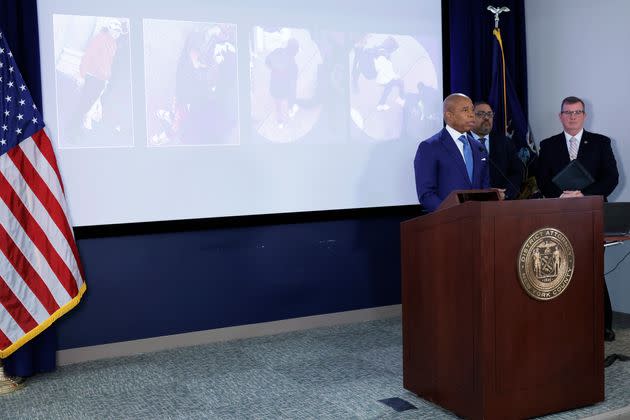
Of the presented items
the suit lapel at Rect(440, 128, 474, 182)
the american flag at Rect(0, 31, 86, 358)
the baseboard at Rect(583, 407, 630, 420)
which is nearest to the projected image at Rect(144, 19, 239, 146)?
the american flag at Rect(0, 31, 86, 358)

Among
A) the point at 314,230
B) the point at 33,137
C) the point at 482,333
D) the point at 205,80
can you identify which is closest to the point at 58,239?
the point at 33,137

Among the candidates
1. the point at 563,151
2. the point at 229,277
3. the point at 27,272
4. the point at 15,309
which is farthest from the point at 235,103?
the point at 563,151

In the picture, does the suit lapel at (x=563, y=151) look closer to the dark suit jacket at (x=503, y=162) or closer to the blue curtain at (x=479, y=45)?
the dark suit jacket at (x=503, y=162)

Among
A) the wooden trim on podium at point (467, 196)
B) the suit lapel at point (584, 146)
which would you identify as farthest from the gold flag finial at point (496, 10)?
the wooden trim on podium at point (467, 196)

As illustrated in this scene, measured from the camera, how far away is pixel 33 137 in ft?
13.6

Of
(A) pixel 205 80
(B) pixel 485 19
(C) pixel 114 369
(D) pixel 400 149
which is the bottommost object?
(C) pixel 114 369

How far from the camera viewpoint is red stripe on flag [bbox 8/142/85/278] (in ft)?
13.4

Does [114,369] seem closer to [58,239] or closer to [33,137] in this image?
[58,239]

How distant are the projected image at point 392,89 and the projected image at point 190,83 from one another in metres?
0.95

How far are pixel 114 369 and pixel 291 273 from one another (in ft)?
4.74

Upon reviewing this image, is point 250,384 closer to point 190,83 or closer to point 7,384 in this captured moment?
point 7,384

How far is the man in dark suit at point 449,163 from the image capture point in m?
4.40

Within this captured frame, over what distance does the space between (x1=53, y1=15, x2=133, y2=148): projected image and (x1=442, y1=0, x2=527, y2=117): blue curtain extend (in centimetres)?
250

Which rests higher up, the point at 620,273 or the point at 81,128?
the point at 81,128
